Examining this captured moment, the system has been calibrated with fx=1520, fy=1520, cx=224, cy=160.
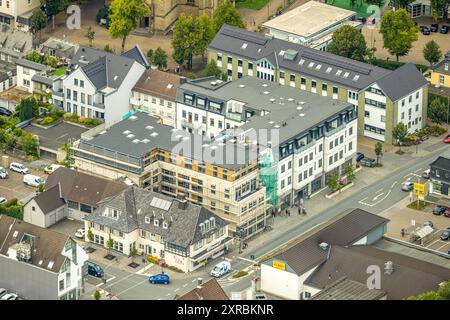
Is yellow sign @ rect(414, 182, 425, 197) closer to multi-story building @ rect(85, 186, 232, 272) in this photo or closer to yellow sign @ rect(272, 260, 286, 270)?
multi-story building @ rect(85, 186, 232, 272)

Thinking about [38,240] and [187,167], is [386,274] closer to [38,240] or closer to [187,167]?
[187,167]

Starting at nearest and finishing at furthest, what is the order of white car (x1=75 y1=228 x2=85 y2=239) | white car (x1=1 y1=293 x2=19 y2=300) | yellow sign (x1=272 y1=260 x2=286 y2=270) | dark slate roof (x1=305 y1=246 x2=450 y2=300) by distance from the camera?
dark slate roof (x1=305 y1=246 x2=450 y2=300) → white car (x1=1 y1=293 x2=19 y2=300) → yellow sign (x1=272 y1=260 x2=286 y2=270) → white car (x1=75 y1=228 x2=85 y2=239)

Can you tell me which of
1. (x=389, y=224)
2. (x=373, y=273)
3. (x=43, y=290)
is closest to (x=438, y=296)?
(x=373, y=273)

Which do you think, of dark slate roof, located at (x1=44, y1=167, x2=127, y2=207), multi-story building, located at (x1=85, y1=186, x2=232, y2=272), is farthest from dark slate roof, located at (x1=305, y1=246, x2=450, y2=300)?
dark slate roof, located at (x1=44, y1=167, x2=127, y2=207)

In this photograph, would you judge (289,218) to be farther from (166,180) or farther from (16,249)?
(16,249)

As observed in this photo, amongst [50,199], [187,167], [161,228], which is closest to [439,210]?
[187,167]

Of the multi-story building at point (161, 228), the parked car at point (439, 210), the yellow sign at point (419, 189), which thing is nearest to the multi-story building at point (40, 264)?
the multi-story building at point (161, 228)
